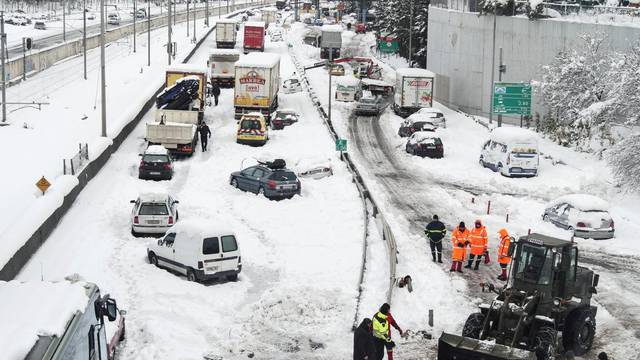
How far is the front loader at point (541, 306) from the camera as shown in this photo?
1839 cm

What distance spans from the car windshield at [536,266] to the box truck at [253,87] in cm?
3658

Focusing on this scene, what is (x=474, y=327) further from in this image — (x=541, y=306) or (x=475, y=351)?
(x=475, y=351)

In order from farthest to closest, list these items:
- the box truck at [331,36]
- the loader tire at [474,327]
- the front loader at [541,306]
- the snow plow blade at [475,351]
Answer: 1. the box truck at [331,36]
2. the loader tire at [474,327]
3. the front loader at [541,306]
4. the snow plow blade at [475,351]

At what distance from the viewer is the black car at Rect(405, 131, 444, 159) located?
48.9 m

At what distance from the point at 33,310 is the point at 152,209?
1816 cm

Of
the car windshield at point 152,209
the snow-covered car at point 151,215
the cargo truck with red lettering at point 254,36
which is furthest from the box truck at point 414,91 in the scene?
the car windshield at point 152,209

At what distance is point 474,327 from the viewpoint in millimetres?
18922

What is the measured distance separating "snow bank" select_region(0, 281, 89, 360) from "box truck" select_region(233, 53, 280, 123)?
137 feet

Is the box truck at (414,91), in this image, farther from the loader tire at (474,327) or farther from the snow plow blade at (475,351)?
the snow plow blade at (475,351)

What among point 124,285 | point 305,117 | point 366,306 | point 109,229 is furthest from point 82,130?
point 366,306

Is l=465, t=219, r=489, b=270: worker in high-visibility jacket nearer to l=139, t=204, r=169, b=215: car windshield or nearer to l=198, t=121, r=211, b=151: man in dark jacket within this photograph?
l=139, t=204, r=169, b=215: car windshield

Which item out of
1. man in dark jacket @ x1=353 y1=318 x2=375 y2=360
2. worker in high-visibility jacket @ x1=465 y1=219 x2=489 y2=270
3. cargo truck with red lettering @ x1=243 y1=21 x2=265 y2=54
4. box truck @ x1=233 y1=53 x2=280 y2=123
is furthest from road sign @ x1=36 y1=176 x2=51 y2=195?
cargo truck with red lettering @ x1=243 y1=21 x2=265 y2=54

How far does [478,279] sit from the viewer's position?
26922 mm

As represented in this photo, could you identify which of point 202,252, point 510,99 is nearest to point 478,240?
point 202,252
